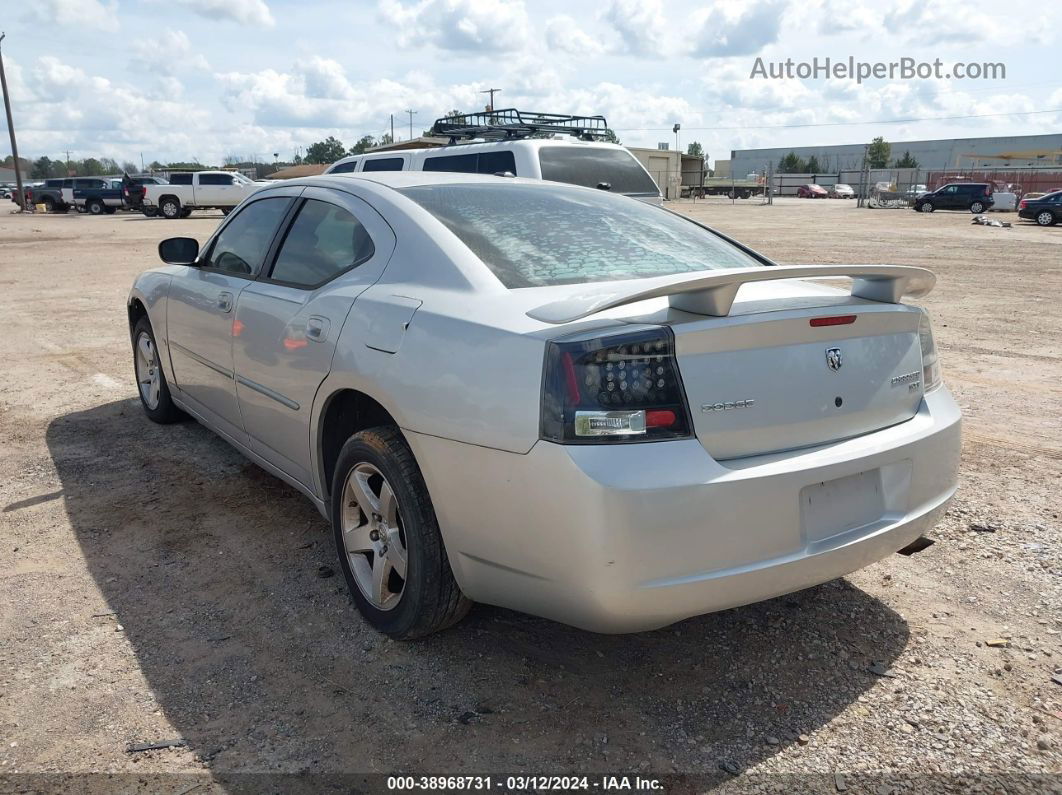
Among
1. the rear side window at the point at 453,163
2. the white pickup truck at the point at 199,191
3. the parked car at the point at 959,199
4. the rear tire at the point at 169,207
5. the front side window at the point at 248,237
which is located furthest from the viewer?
the parked car at the point at 959,199

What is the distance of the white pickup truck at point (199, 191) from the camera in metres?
32.3

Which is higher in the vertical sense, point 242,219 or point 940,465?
point 242,219

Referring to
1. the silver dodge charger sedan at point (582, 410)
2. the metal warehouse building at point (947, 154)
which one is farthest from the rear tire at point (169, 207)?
the metal warehouse building at point (947, 154)

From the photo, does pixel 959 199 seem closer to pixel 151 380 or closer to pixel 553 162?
pixel 553 162

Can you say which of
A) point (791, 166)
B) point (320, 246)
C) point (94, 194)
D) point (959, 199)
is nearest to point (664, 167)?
point (959, 199)

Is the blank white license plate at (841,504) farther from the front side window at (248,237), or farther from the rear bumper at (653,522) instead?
the front side window at (248,237)

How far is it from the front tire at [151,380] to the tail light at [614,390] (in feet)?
12.1

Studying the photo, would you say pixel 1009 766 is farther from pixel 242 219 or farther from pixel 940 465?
pixel 242 219

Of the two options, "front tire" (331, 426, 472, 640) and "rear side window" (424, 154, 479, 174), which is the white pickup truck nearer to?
"rear side window" (424, 154, 479, 174)

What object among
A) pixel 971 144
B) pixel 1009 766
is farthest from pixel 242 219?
pixel 971 144

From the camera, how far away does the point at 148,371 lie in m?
5.65

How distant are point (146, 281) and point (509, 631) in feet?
11.8

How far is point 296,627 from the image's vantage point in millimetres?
3111

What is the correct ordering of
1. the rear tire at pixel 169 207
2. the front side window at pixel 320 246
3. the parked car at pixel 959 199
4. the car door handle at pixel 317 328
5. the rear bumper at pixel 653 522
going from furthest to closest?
1. the parked car at pixel 959 199
2. the rear tire at pixel 169 207
3. the front side window at pixel 320 246
4. the car door handle at pixel 317 328
5. the rear bumper at pixel 653 522
